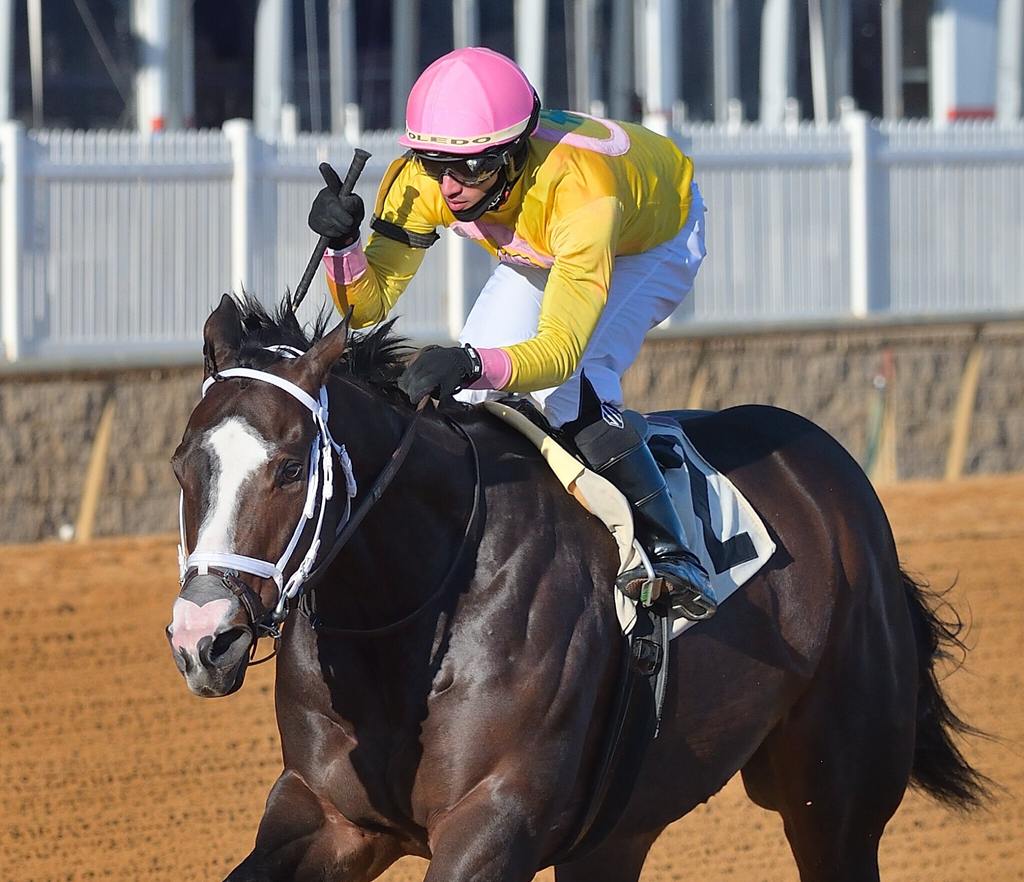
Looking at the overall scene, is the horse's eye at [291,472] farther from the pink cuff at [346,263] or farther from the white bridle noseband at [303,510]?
the pink cuff at [346,263]

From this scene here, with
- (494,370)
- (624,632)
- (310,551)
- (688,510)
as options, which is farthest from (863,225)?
(310,551)

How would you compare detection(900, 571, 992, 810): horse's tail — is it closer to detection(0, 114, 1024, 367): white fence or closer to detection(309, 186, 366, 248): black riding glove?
detection(309, 186, 366, 248): black riding glove

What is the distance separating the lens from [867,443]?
11.9 m

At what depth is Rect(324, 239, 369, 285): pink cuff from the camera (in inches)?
159

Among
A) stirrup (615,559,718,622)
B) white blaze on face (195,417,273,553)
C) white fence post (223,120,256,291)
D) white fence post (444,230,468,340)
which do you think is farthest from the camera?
white fence post (444,230,468,340)

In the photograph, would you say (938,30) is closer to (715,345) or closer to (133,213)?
(715,345)

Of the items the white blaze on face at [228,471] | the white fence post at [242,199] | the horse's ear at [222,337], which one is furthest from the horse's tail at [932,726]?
the white fence post at [242,199]

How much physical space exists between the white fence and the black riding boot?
5755 millimetres

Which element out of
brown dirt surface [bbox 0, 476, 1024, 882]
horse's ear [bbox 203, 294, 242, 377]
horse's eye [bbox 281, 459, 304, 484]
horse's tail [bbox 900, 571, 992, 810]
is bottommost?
brown dirt surface [bbox 0, 476, 1024, 882]

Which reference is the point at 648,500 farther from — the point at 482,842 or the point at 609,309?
the point at 482,842

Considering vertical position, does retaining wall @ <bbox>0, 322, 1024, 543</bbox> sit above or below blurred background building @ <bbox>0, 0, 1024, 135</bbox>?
below

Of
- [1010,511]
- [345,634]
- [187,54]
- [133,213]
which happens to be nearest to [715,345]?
[1010,511]

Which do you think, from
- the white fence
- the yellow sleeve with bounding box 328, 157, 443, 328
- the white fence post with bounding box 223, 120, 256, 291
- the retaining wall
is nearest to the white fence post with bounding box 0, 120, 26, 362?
the white fence

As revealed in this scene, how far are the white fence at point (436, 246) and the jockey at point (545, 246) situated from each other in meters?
5.41
